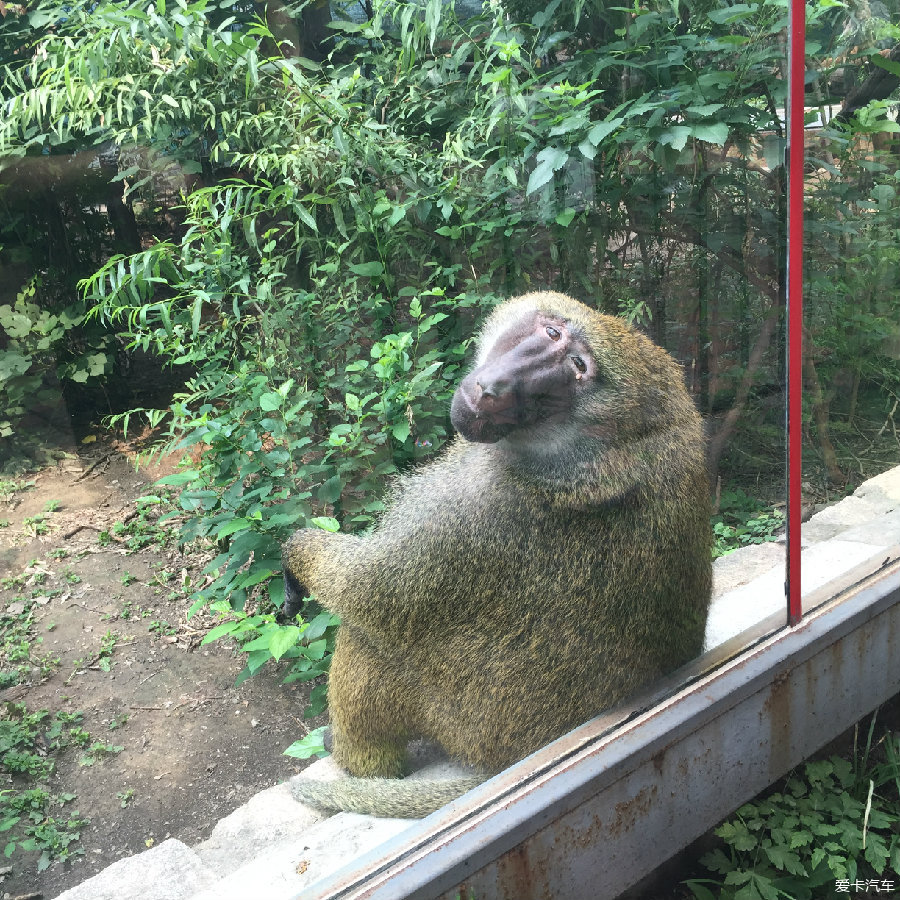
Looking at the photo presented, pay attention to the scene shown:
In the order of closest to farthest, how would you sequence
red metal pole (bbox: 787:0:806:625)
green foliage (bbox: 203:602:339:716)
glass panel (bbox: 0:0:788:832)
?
1. glass panel (bbox: 0:0:788:832)
2. green foliage (bbox: 203:602:339:716)
3. red metal pole (bbox: 787:0:806:625)

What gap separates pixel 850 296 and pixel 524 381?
127 cm

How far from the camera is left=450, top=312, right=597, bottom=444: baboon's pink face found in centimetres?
160

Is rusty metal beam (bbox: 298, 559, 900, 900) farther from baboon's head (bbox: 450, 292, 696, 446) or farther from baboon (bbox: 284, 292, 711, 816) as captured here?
baboon's head (bbox: 450, 292, 696, 446)

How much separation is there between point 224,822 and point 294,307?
0.84 metres

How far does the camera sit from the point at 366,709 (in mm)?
2057

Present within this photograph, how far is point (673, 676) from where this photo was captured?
1.99m

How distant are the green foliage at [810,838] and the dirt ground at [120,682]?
132cm

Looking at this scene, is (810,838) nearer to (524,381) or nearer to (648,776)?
(648,776)

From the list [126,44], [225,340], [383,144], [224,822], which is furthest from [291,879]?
[126,44]

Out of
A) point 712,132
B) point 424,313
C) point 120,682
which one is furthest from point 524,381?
point 120,682

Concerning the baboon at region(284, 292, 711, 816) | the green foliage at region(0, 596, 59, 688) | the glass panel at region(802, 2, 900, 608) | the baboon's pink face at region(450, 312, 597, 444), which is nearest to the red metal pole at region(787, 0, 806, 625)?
the glass panel at region(802, 2, 900, 608)

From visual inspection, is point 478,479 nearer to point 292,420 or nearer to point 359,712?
point 292,420

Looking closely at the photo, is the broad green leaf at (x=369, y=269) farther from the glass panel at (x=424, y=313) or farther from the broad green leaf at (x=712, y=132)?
the broad green leaf at (x=712, y=132)

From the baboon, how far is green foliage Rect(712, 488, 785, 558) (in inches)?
3.3
